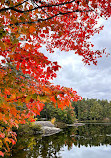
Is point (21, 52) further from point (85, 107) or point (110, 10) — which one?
point (85, 107)

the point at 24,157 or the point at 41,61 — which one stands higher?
the point at 41,61

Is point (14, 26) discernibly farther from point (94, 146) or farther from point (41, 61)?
point (94, 146)

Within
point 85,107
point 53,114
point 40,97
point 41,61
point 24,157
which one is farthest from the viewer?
point 85,107

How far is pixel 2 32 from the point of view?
2055 millimetres

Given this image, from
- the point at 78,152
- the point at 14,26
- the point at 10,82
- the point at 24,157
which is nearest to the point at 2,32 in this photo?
the point at 14,26

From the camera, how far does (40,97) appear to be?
6.13ft

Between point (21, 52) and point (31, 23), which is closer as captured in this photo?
point (31, 23)

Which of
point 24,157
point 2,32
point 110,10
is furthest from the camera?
point 24,157

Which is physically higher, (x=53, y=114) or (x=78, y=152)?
(x=53, y=114)

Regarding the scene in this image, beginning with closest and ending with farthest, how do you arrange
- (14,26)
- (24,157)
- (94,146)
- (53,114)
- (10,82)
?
(14,26)
(10,82)
(24,157)
(94,146)
(53,114)

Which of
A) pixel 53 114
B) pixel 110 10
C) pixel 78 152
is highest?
pixel 110 10

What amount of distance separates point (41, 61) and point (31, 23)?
806 millimetres

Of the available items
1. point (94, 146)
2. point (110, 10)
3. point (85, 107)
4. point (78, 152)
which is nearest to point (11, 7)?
point (110, 10)

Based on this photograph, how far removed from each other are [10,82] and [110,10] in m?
5.00
